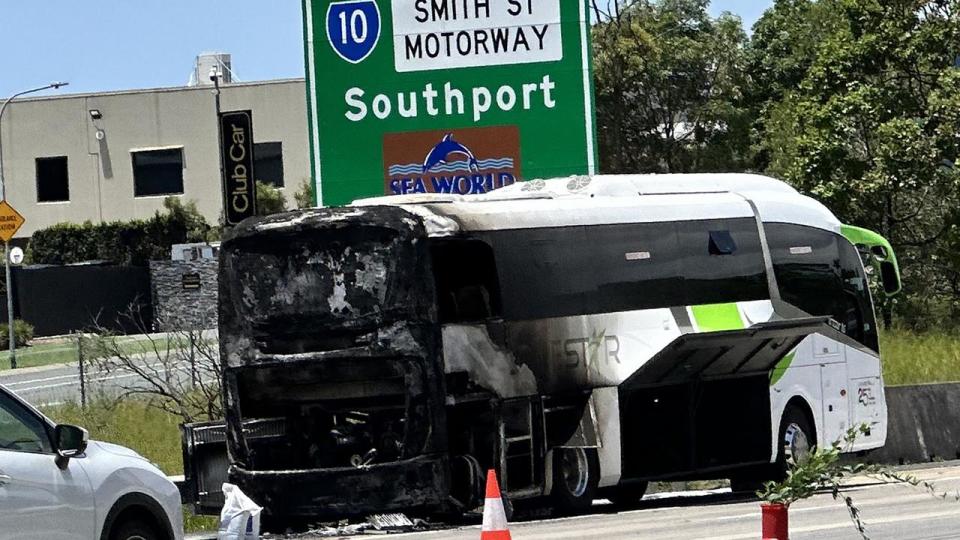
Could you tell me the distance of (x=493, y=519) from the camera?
11.1m

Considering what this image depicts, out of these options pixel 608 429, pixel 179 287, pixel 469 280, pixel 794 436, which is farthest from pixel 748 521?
pixel 179 287

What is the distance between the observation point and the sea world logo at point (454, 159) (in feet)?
84.0

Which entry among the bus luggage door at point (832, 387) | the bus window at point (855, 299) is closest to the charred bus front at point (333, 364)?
the bus luggage door at point (832, 387)

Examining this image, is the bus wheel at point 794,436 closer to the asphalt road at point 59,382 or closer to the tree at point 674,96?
the asphalt road at point 59,382

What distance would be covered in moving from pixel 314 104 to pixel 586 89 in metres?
3.88

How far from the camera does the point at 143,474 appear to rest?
492 inches

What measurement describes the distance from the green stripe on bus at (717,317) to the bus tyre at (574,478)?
202 centimetres

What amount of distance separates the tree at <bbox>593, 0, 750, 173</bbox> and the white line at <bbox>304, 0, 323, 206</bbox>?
28555mm

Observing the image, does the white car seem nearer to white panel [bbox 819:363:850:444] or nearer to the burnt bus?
the burnt bus

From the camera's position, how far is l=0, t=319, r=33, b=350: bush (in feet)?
186

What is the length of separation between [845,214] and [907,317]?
3.23m

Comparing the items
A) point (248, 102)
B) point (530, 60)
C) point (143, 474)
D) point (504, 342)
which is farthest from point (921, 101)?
point (248, 102)

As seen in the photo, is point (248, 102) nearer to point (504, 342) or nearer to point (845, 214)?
point (845, 214)

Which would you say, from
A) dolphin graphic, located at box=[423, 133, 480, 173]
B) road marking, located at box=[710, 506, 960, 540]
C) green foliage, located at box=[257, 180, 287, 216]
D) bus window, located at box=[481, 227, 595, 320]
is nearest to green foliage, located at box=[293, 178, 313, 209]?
green foliage, located at box=[257, 180, 287, 216]
